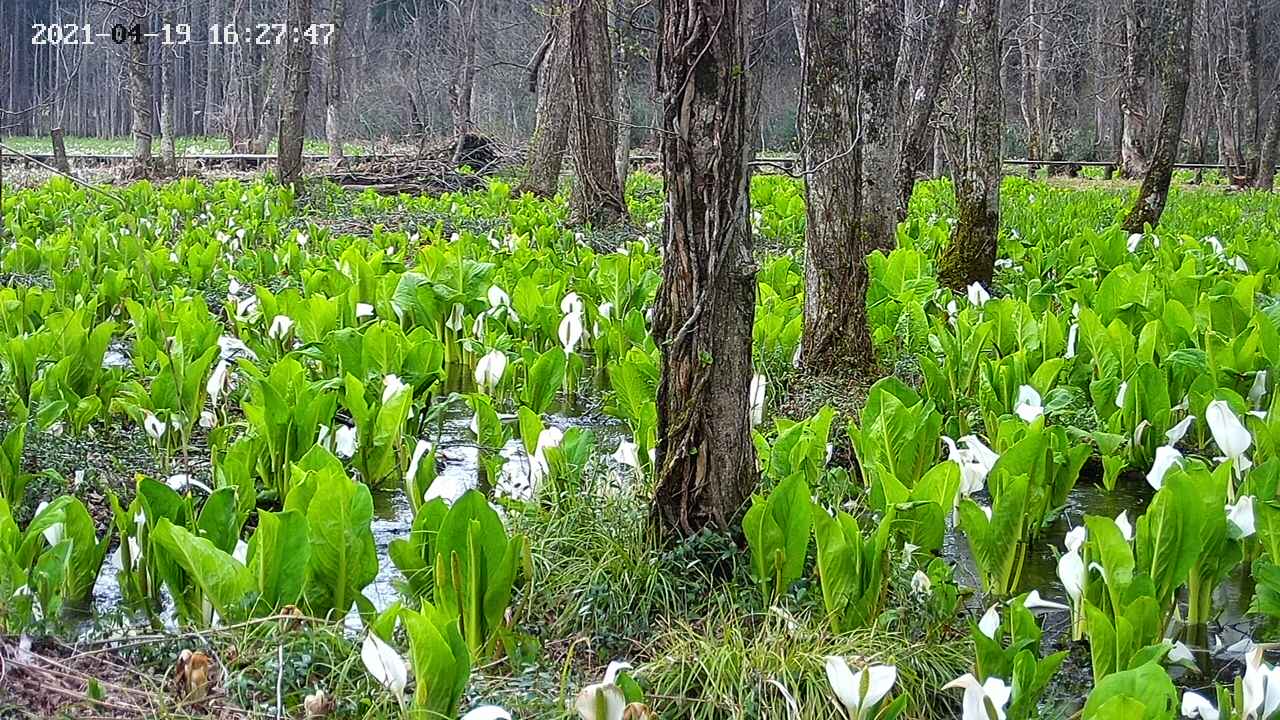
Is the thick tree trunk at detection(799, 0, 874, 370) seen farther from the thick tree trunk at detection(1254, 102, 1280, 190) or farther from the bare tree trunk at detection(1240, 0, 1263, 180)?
the bare tree trunk at detection(1240, 0, 1263, 180)

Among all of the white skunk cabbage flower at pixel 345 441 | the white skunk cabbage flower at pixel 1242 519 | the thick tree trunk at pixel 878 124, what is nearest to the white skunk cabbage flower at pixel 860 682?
the white skunk cabbage flower at pixel 1242 519

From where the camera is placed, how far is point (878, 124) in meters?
6.55

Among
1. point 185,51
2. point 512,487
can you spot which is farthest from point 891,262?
point 185,51

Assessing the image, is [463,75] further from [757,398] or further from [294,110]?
[757,398]

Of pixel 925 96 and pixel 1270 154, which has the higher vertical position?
pixel 925 96

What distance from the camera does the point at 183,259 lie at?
7.77 meters

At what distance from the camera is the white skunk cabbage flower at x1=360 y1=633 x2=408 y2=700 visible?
2.31 meters

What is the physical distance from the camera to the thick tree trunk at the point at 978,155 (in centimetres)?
745

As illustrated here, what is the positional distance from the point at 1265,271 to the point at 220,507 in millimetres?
6062

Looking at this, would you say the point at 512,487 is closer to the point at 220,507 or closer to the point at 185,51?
the point at 220,507

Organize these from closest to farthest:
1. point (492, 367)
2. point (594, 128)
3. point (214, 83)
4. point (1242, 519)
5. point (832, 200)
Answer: point (1242, 519) < point (492, 367) < point (832, 200) < point (594, 128) < point (214, 83)

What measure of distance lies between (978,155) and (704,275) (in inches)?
192

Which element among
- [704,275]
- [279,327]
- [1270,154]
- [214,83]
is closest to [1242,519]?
[704,275]

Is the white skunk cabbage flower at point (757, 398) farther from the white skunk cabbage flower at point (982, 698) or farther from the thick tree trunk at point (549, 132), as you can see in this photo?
the thick tree trunk at point (549, 132)
